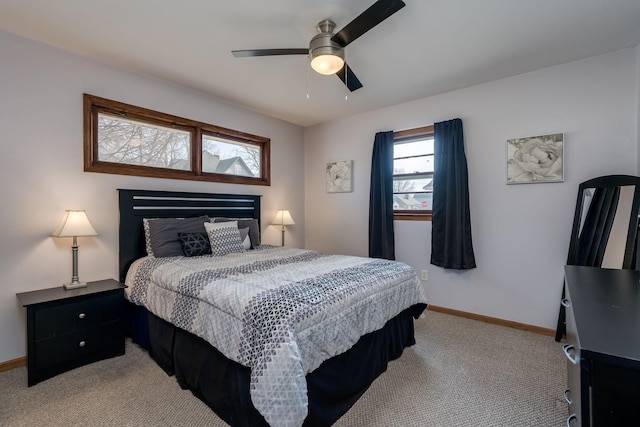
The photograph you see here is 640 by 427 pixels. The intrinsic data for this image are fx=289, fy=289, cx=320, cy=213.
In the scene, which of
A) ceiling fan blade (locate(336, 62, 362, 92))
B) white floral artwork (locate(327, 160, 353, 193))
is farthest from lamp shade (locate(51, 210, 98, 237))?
white floral artwork (locate(327, 160, 353, 193))

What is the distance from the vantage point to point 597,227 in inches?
101

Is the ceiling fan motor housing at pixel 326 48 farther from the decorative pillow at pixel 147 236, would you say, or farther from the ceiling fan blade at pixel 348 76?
the decorative pillow at pixel 147 236

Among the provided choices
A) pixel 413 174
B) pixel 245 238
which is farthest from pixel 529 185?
pixel 245 238

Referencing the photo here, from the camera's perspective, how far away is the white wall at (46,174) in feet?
7.55

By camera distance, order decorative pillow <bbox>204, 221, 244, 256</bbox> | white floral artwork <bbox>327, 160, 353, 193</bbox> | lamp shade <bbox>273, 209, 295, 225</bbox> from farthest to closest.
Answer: white floral artwork <bbox>327, 160, 353, 193</bbox>
lamp shade <bbox>273, 209, 295, 225</bbox>
decorative pillow <bbox>204, 221, 244, 256</bbox>

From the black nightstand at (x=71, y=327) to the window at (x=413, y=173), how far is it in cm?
324

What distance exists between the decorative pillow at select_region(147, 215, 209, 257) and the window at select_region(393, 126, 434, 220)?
2.59m

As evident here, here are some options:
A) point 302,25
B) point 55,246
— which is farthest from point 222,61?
point 55,246

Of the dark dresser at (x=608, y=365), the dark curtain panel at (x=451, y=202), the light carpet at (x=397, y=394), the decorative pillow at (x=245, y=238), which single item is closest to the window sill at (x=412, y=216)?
the dark curtain panel at (x=451, y=202)

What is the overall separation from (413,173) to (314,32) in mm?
2171

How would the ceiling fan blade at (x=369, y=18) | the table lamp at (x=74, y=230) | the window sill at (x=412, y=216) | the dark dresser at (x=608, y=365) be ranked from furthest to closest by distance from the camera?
the window sill at (x=412, y=216)
the table lamp at (x=74, y=230)
the ceiling fan blade at (x=369, y=18)
the dark dresser at (x=608, y=365)

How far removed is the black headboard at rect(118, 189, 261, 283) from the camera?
2.87 metres

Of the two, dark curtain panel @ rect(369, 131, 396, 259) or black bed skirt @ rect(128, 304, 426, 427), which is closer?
black bed skirt @ rect(128, 304, 426, 427)

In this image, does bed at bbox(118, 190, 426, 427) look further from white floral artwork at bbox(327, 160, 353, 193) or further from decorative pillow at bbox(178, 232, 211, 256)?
white floral artwork at bbox(327, 160, 353, 193)
